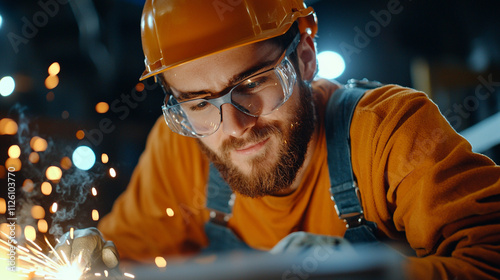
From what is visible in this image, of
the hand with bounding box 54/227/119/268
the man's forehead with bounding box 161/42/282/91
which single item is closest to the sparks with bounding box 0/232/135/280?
the hand with bounding box 54/227/119/268

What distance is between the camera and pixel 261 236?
1.62 meters

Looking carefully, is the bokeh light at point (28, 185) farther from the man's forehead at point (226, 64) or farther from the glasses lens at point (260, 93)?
the glasses lens at point (260, 93)

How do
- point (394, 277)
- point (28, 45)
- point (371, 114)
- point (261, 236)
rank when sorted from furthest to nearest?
point (28, 45)
point (261, 236)
point (371, 114)
point (394, 277)

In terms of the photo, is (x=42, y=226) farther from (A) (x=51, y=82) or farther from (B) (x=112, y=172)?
(A) (x=51, y=82)

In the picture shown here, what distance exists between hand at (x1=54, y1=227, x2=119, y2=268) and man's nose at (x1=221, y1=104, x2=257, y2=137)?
530mm

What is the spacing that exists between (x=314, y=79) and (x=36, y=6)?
3.98 feet

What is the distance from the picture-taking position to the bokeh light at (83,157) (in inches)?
66.3

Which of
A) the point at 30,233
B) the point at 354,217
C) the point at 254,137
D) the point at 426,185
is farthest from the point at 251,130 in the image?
the point at 30,233

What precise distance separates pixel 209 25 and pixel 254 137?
380mm

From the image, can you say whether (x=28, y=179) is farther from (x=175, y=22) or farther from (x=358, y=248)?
(x=358, y=248)

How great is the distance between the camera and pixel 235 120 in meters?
1.35

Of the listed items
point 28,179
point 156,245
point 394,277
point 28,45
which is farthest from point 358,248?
point 28,45

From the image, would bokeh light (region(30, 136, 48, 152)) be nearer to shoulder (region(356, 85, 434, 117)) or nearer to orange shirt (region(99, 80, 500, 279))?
orange shirt (region(99, 80, 500, 279))

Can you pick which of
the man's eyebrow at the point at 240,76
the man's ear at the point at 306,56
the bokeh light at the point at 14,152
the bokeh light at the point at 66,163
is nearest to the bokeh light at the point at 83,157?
the bokeh light at the point at 66,163
